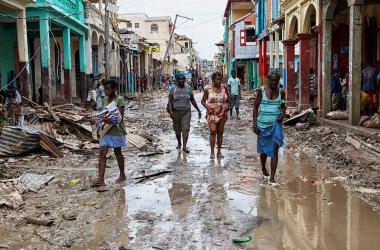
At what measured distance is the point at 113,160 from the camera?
30.6ft

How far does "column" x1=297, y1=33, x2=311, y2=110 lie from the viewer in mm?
17867

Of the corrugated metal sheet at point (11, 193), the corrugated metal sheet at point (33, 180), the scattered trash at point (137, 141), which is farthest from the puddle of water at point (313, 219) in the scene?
the scattered trash at point (137, 141)

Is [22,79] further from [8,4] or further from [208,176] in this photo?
[208,176]

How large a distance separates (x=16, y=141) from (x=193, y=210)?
16.2 ft

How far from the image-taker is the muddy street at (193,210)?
15.3ft

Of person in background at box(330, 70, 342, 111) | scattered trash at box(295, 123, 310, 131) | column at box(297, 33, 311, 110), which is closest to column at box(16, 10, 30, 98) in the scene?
scattered trash at box(295, 123, 310, 131)

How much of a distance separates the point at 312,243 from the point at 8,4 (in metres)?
13.1

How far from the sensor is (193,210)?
5.71 m

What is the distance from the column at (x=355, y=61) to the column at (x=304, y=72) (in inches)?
230

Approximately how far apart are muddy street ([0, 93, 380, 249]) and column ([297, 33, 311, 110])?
927 cm

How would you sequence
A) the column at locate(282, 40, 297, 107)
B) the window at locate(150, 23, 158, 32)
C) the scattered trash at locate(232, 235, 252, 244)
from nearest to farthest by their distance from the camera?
the scattered trash at locate(232, 235, 252, 244), the column at locate(282, 40, 297, 107), the window at locate(150, 23, 158, 32)

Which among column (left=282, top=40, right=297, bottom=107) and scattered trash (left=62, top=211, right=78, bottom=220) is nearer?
scattered trash (left=62, top=211, right=78, bottom=220)

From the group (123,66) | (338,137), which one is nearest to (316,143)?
(338,137)

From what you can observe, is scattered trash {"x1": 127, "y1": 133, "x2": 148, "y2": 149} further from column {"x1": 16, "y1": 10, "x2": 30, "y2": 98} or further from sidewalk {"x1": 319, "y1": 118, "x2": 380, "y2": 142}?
column {"x1": 16, "y1": 10, "x2": 30, "y2": 98}
